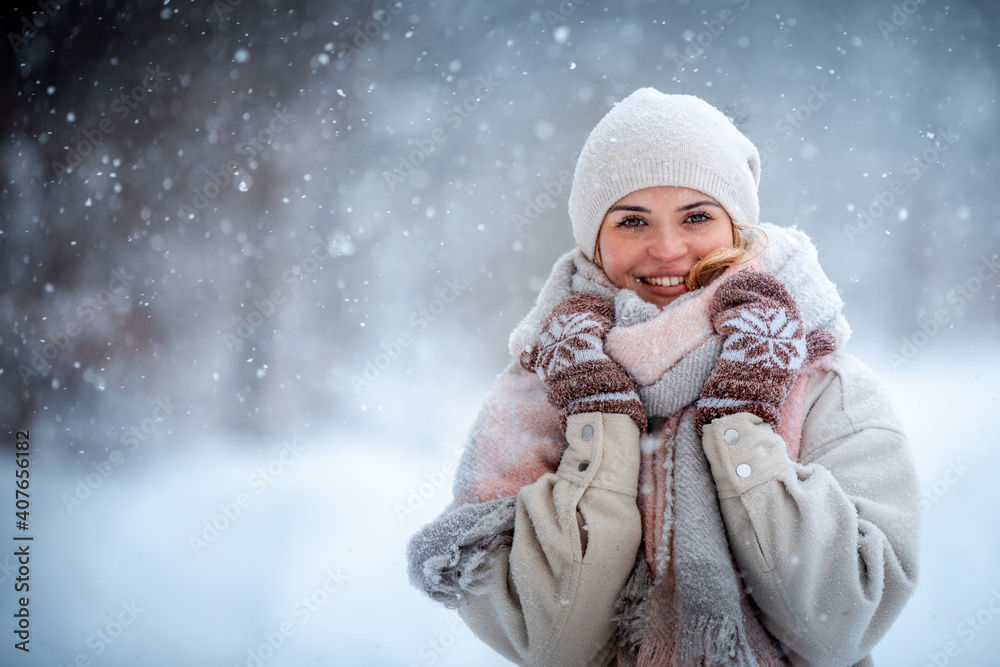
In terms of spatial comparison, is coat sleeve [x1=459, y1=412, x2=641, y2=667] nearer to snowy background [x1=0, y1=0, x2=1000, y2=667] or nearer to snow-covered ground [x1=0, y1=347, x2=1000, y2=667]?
snow-covered ground [x1=0, y1=347, x2=1000, y2=667]

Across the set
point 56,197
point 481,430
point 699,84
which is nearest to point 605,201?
point 481,430

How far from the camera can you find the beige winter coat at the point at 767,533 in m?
0.76

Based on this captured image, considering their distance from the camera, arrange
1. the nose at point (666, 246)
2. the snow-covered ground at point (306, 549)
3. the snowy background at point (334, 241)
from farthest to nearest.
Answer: the snowy background at point (334, 241) → the snow-covered ground at point (306, 549) → the nose at point (666, 246)

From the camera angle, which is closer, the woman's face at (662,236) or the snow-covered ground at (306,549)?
the woman's face at (662,236)

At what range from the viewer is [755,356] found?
826mm

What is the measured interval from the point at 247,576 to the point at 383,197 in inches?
68.5

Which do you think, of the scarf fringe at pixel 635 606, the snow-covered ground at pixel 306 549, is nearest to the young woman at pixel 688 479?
the scarf fringe at pixel 635 606

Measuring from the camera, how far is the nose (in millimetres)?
1023

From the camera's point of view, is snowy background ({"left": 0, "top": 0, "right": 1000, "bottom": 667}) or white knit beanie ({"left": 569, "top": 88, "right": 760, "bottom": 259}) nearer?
white knit beanie ({"left": 569, "top": 88, "right": 760, "bottom": 259})

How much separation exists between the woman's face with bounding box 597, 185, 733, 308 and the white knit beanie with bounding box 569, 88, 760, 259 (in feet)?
0.07

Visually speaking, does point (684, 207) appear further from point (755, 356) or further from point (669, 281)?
point (755, 356)

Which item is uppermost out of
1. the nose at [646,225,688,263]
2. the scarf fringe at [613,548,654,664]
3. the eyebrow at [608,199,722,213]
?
the eyebrow at [608,199,722,213]

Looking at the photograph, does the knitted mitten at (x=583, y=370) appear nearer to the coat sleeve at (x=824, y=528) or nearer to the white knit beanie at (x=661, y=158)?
the coat sleeve at (x=824, y=528)

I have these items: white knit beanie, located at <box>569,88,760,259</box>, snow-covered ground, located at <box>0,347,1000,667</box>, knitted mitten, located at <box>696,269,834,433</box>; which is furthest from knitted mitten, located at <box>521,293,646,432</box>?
snow-covered ground, located at <box>0,347,1000,667</box>
